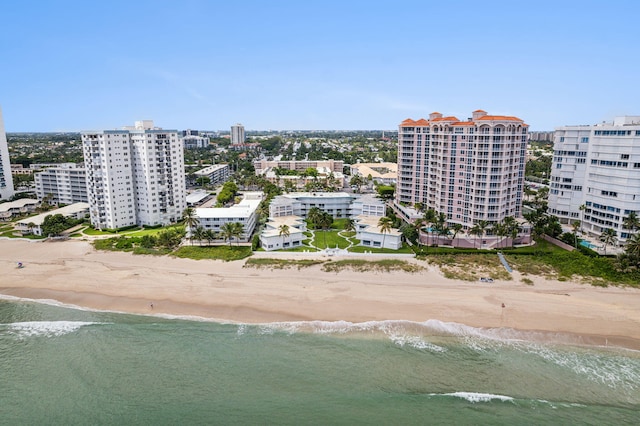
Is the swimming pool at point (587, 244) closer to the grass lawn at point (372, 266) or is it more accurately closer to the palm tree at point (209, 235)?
the grass lawn at point (372, 266)

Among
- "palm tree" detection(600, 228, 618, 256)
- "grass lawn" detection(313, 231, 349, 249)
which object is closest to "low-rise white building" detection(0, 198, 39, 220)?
"grass lawn" detection(313, 231, 349, 249)

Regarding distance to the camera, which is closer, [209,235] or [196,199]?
[209,235]

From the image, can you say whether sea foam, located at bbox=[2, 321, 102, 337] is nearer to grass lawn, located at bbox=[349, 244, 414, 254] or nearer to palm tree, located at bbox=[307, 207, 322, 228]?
grass lawn, located at bbox=[349, 244, 414, 254]

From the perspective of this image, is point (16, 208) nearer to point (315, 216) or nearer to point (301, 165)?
point (315, 216)

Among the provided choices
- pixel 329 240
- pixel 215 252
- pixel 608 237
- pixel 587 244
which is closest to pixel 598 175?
pixel 587 244

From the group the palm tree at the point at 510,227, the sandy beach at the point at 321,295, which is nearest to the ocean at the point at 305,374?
the sandy beach at the point at 321,295

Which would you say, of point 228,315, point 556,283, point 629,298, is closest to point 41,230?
point 228,315
